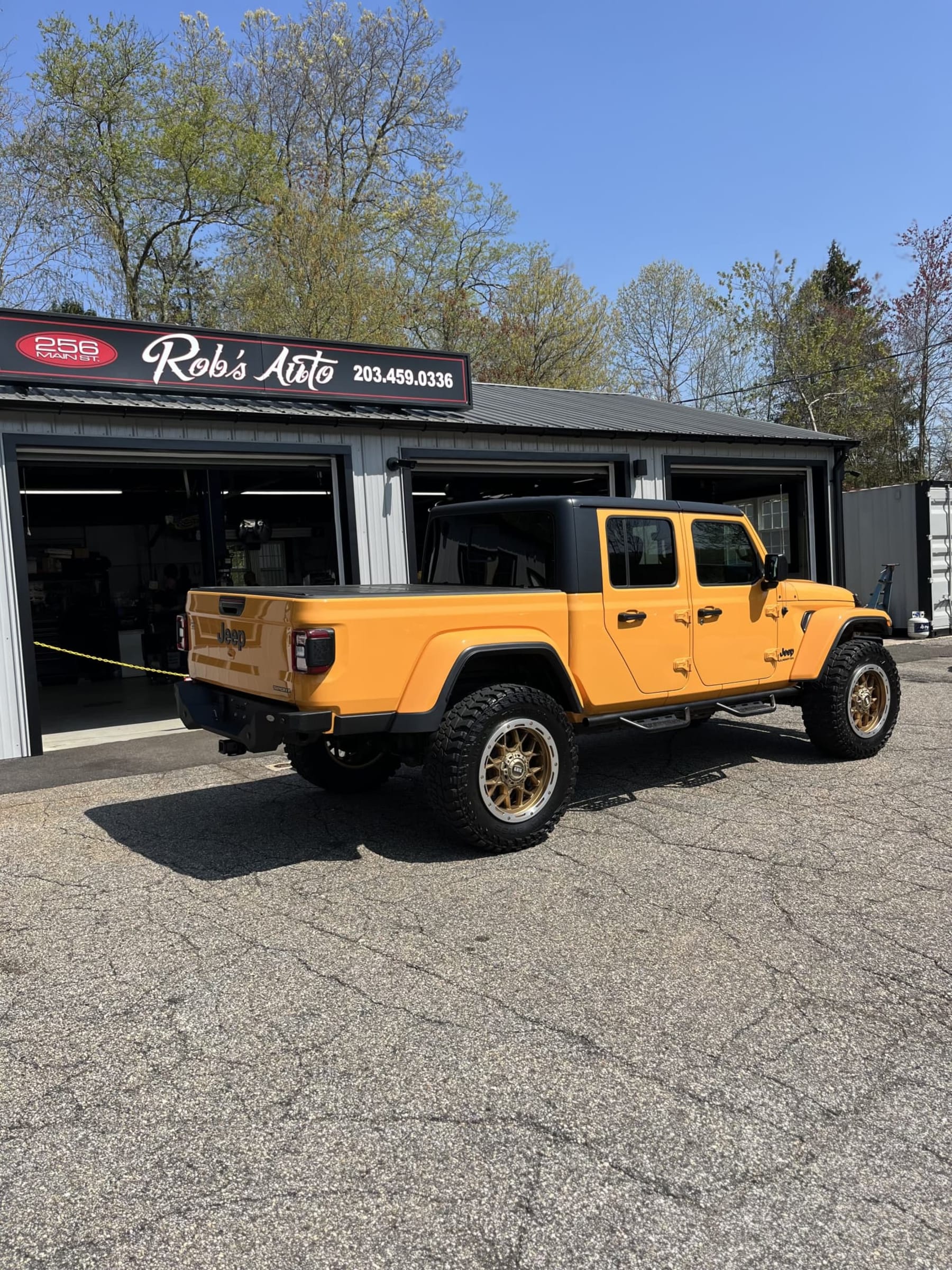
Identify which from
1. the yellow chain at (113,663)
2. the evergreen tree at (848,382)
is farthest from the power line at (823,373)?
the yellow chain at (113,663)

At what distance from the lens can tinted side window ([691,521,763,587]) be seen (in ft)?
20.2

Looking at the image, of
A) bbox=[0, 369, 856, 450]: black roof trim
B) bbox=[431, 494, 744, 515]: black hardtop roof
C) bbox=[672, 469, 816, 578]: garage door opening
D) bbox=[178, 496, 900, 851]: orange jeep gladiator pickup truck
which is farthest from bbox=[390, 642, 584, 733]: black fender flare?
bbox=[672, 469, 816, 578]: garage door opening

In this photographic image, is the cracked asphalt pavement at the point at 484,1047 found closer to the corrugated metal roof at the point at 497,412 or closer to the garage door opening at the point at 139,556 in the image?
the corrugated metal roof at the point at 497,412

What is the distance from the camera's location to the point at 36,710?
8609mm

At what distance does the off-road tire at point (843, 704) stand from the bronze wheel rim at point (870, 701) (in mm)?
14

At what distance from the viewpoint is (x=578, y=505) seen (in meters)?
5.52

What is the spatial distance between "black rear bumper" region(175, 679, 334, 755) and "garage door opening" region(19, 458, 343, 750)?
6.35 metres

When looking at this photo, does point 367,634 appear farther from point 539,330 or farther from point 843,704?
point 539,330

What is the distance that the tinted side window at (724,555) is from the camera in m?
6.17

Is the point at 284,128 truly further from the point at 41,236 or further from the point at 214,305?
the point at 41,236

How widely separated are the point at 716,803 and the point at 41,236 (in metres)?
27.8

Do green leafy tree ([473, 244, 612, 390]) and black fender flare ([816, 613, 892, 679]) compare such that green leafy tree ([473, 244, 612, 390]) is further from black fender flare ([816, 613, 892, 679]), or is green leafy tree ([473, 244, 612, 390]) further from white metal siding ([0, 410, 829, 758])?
black fender flare ([816, 613, 892, 679])

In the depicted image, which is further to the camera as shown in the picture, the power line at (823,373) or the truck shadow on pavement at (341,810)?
the power line at (823,373)

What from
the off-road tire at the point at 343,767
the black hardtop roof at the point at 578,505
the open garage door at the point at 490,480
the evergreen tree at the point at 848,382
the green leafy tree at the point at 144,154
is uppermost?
the green leafy tree at the point at 144,154
